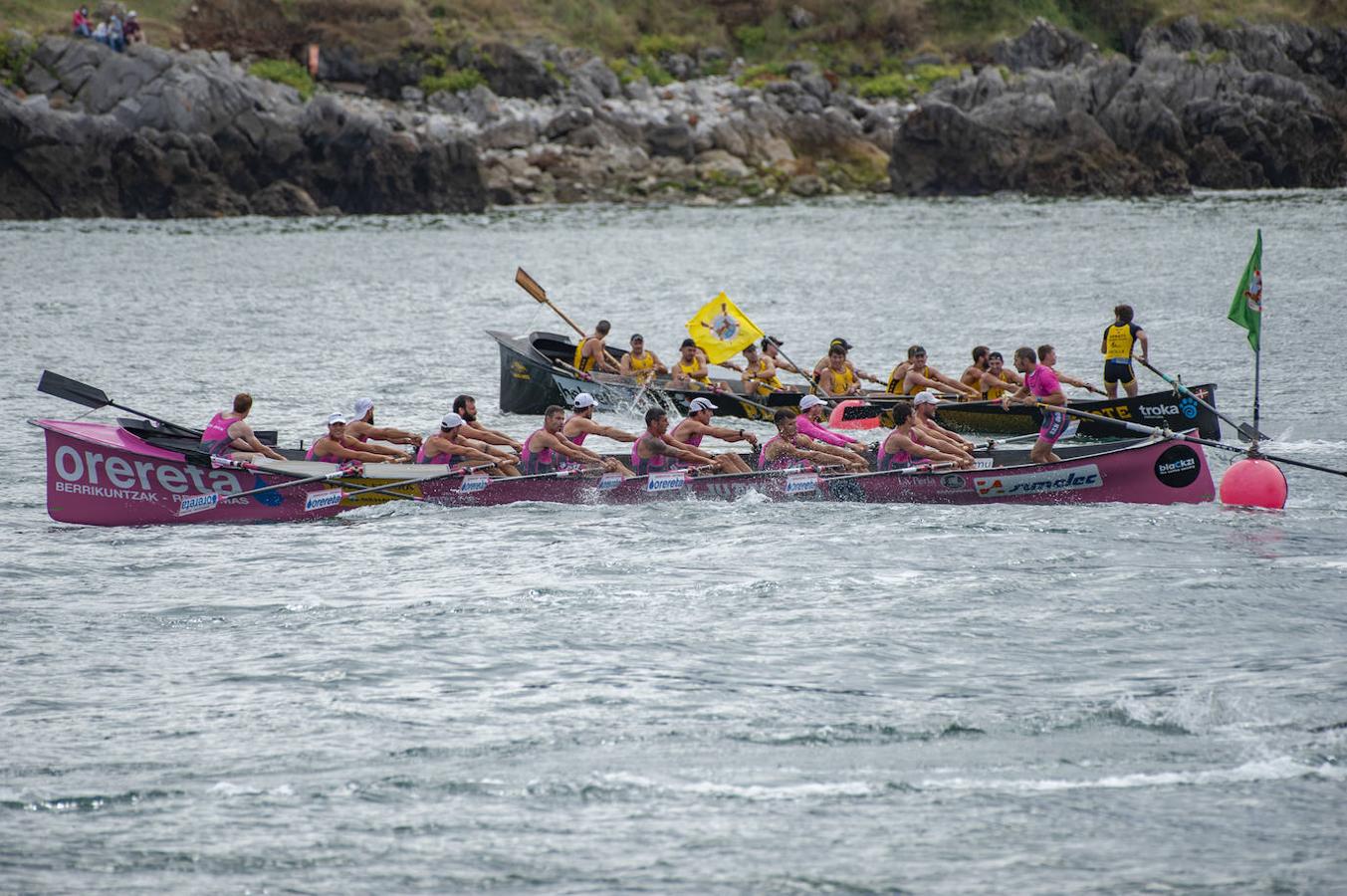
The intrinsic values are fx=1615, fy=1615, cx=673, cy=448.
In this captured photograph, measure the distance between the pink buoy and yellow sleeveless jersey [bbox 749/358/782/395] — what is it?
11.7 metres

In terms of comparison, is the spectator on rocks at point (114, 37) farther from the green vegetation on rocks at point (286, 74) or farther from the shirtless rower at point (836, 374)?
the shirtless rower at point (836, 374)

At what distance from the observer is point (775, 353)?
115 ft

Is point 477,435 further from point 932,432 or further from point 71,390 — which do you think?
point 932,432

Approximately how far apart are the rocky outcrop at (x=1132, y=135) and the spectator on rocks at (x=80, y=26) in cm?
4675

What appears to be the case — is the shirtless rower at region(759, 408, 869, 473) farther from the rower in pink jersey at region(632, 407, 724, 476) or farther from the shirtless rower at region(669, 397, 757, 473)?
the rower in pink jersey at region(632, 407, 724, 476)

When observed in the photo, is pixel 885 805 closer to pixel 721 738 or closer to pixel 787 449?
pixel 721 738

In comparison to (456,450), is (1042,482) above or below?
below

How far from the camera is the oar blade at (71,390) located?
23562 millimetres

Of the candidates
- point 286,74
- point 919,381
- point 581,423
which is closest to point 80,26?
point 286,74

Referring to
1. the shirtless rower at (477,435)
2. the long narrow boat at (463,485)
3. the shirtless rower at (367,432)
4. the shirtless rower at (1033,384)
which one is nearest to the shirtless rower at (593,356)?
the shirtless rower at (477,435)

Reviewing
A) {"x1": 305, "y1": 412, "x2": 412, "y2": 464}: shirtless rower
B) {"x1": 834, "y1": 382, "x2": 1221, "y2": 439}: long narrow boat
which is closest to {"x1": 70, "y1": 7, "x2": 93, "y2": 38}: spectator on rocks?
{"x1": 834, "y1": 382, "x2": 1221, "y2": 439}: long narrow boat

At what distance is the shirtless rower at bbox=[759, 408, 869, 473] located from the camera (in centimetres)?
2477

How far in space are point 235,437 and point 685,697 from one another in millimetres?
10933

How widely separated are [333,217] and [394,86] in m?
18.0
